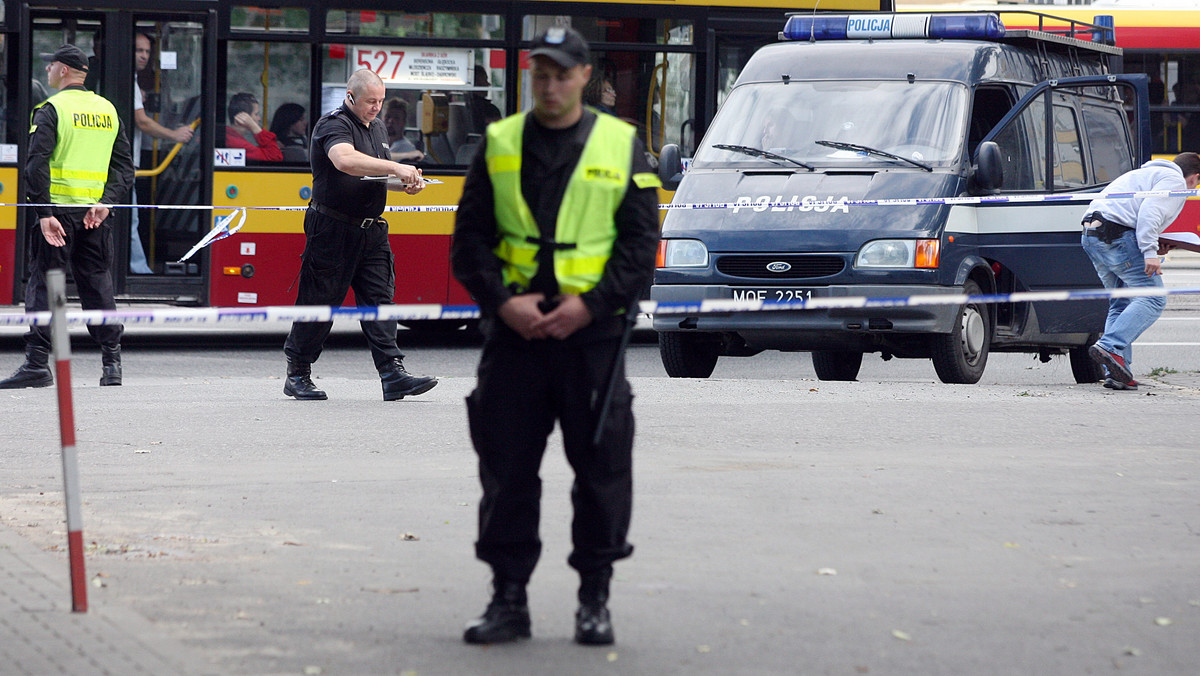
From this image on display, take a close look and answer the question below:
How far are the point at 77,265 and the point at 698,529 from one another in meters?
5.57

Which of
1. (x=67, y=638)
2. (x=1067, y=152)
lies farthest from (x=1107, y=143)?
(x=67, y=638)

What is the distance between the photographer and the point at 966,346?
10.7m

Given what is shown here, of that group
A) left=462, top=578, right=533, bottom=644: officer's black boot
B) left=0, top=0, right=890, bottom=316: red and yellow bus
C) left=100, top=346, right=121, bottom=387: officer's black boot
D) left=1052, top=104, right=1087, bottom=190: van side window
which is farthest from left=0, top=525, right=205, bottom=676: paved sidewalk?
left=0, top=0, right=890, bottom=316: red and yellow bus

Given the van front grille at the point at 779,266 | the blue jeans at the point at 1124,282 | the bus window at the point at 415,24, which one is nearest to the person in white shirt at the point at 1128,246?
the blue jeans at the point at 1124,282

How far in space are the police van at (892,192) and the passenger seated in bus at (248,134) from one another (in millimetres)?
3510

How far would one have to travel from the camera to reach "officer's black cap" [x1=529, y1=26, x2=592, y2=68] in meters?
4.40

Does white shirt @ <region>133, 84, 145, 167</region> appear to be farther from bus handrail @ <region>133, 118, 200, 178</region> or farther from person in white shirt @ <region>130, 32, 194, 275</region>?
bus handrail @ <region>133, 118, 200, 178</region>

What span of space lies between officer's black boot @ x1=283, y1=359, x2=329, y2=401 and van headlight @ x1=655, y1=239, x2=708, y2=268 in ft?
7.60

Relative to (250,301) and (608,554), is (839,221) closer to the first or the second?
(250,301)

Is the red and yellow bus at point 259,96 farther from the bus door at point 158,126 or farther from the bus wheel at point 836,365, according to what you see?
the bus wheel at point 836,365

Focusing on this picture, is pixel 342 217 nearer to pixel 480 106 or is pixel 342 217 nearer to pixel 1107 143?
pixel 480 106

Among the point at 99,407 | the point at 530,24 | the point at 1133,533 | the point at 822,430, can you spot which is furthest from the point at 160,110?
the point at 1133,533

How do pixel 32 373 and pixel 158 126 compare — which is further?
pixel 158 126

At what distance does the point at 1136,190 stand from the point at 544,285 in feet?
23.8
